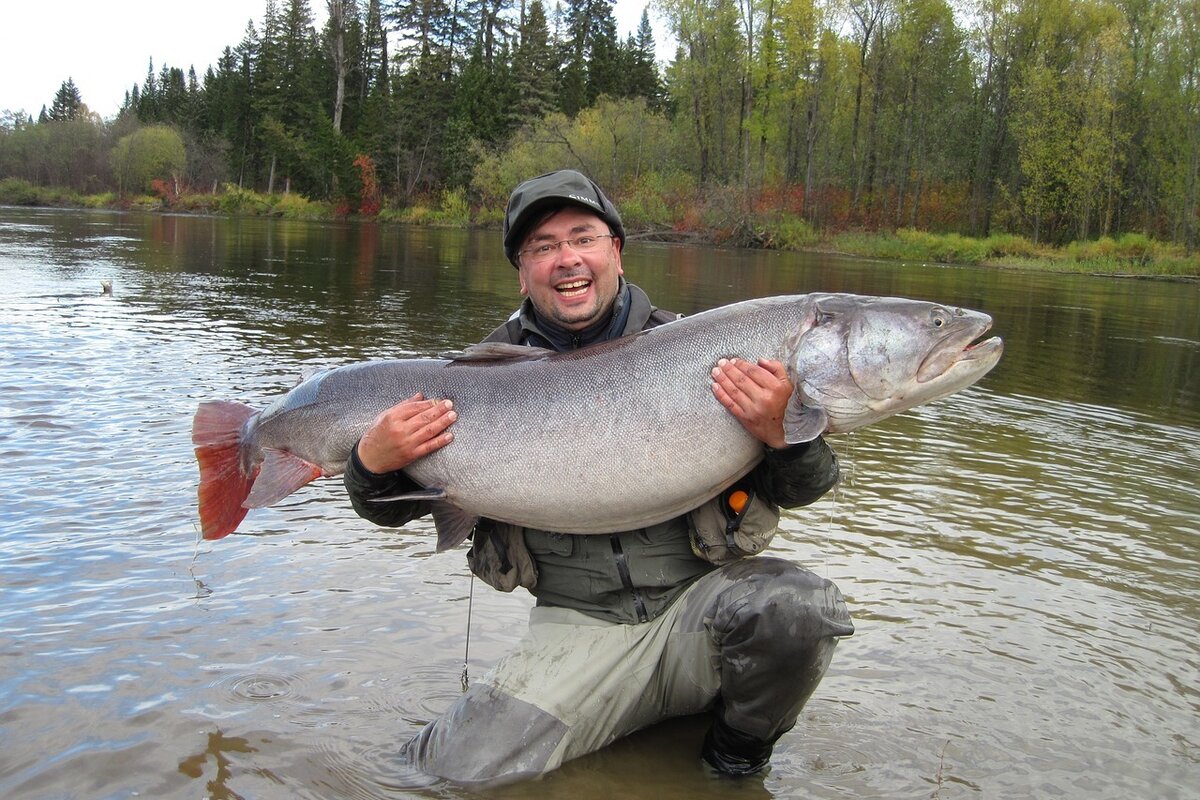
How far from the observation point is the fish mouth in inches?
110

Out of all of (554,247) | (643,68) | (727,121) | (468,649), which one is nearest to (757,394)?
(554,247)

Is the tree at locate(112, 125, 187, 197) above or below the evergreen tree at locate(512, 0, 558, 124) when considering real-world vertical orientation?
below

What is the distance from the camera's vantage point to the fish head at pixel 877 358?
281 centimetres

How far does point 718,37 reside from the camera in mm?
40875

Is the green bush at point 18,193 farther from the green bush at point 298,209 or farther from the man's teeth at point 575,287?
the man's teeth at point 575,287

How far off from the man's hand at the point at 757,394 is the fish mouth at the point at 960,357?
439 millimetres

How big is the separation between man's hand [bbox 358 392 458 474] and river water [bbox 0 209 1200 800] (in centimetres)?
89

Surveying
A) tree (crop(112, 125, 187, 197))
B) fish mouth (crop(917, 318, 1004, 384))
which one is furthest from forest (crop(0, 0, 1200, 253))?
fish mouth (crop(917, 318, 1004, 384))

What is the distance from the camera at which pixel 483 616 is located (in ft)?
12.6

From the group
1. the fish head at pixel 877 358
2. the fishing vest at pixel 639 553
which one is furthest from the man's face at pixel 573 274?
the fish head at pixel 877 358

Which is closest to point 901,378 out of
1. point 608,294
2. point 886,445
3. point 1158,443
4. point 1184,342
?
point 608,294

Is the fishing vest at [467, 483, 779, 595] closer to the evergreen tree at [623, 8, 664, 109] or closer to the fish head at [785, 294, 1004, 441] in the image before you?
the fish head at [785, 294, 1004, 441]

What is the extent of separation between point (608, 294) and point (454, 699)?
150 cm

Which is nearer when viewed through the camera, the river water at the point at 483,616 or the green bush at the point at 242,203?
the river water at the point at 483,616
